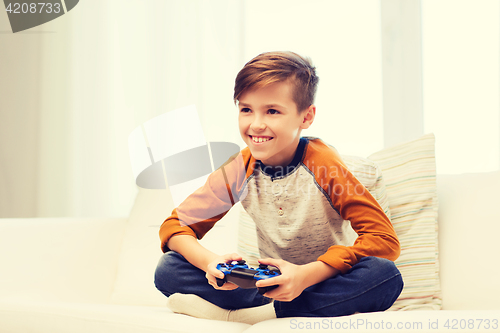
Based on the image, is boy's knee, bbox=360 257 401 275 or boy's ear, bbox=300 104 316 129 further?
boy's ear, bbox=300 104 316 129

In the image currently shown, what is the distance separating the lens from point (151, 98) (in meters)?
1.63

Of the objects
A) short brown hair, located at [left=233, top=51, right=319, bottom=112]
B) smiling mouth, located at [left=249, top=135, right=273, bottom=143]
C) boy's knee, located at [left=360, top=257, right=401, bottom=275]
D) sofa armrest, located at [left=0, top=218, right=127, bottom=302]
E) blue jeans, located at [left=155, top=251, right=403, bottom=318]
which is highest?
short brown hair, located at [left=233, top=51, right=319, bottom=112]

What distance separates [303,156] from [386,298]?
0.97 ft

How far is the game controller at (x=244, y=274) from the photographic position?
1.88 ft

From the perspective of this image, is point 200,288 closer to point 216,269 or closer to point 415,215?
point 216,269

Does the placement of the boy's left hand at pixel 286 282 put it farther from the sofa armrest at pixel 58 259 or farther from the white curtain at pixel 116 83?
the white curtain at pixel 116 83

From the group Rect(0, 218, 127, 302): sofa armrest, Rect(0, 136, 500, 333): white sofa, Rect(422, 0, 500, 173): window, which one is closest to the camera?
Rect(0, 136, 500, 333): white sofa

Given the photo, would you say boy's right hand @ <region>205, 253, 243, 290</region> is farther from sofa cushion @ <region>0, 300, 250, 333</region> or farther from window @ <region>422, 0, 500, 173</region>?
window @ <region>422, 0, 500, 173</region>

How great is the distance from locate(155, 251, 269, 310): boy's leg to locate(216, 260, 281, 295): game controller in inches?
3.8

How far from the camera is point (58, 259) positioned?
1049 mm

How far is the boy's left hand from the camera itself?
56 cm

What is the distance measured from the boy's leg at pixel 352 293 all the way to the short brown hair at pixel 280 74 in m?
0.31

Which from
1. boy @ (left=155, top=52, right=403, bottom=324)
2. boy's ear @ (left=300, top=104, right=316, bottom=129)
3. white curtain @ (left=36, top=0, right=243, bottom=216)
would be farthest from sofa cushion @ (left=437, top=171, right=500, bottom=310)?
white curtain @ (left=36, top=0, right=243, bottom=216)

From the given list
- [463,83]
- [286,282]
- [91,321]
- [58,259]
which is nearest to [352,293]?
[286,282]
